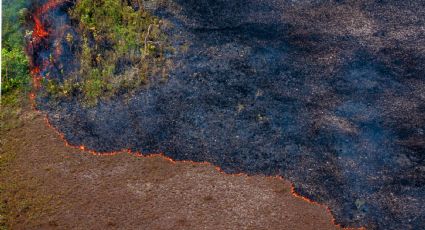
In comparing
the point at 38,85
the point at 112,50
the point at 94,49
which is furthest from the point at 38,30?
the point at 112,50

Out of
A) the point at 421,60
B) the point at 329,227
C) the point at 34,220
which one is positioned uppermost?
the point at 421,60

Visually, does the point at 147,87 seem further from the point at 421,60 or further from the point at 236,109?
the point at 421,60

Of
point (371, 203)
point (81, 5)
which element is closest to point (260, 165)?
point (371, 203)

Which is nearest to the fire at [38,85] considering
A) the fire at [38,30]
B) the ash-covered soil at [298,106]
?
the fire at [38,30]

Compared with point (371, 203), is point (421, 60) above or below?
above

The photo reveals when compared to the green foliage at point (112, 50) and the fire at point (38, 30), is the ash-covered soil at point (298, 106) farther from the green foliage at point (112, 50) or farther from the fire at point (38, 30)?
the fire at point (38, 30)
